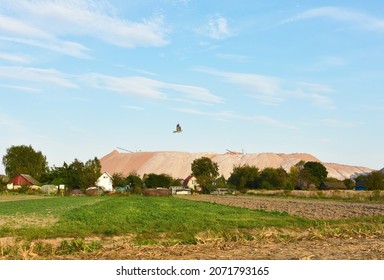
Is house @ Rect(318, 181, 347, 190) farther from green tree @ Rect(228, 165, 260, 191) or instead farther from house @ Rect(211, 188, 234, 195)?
house @ Rect(211, 188, 234, 195)

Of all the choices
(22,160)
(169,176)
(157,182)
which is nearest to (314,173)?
(169,176)

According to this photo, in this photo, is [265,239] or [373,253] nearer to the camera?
[373,253]

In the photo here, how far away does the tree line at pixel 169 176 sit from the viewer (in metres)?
122

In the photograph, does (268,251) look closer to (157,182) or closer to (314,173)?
(157,182)

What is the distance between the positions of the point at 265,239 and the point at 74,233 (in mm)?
8793

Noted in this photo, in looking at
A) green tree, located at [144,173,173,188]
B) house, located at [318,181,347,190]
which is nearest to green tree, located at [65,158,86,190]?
green tree, located at [144,173,173,188]

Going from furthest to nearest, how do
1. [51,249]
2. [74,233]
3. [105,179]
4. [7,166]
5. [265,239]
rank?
[7,166] < [105,179] < [74,233] < [265,239] < [51,249]

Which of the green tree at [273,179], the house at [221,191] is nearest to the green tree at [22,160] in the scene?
the house at [221,191]

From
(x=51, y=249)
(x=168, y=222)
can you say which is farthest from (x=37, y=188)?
(x=51, y=249)

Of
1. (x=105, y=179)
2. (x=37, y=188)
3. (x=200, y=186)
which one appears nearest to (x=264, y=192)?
(x=200, y=186)

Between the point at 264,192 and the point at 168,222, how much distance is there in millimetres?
87768

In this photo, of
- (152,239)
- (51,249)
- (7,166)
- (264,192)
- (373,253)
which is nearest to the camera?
(373,253)

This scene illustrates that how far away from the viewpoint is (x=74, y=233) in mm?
21891

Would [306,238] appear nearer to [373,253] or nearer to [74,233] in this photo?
[373,253]
